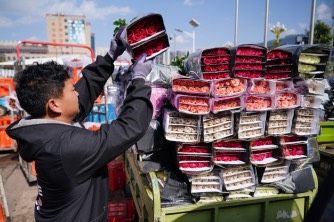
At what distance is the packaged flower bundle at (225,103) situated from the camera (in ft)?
7.19

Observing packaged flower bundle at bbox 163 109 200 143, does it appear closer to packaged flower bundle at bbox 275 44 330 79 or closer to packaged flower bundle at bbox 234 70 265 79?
packaged flower bundle at bbox 234 70 265 79

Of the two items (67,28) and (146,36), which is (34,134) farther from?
(67,28)

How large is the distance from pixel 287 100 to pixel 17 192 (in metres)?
5.42

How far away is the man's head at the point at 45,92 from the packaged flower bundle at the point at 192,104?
0.91 meters

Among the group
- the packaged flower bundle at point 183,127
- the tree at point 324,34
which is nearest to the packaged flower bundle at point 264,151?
the packaged flower bundle at point 183,127

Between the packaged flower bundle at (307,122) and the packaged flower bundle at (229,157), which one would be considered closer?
the packaged flower bundle at (229,157)

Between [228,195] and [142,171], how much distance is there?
0.91 m

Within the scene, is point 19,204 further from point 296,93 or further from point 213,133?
point 296,93

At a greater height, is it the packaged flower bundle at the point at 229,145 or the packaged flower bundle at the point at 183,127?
the packaged flower bundle at the point at 183,127

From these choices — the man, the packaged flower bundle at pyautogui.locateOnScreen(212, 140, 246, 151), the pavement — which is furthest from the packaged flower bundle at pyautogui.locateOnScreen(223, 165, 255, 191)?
the pavement

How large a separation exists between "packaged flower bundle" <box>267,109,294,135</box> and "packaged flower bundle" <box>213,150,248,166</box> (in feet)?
1.18

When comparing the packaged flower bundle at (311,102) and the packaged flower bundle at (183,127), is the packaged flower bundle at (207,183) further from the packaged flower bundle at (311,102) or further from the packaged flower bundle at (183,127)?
the packaged flower bundle at (311,102)

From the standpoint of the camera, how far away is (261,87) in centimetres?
236

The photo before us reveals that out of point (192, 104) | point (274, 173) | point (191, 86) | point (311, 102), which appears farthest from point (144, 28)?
point (274, 173)
